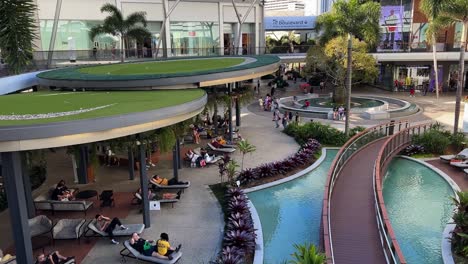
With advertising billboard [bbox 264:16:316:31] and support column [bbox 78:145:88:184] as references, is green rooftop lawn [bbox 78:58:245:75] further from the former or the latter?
advertising billboard [bbox 264:16:316:31]

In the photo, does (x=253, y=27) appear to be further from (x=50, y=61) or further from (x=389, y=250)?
(x=389, y=250)

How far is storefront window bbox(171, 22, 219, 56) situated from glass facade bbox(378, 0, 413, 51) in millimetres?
19018

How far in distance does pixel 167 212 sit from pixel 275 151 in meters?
9.30

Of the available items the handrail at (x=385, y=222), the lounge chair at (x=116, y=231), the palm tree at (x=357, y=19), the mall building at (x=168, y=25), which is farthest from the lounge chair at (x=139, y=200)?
the palm tree at (x=357, y=19)

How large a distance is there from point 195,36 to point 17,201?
135 feet

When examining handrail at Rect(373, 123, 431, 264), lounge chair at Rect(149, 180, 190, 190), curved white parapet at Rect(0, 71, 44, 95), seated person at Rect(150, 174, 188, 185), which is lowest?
lounge chair at Rect(149, 180, 190, 190)

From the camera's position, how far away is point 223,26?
169ft

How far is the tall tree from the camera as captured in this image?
16953mm

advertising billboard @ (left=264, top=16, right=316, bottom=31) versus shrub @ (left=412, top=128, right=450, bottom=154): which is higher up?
advertising billboard @ (left=264, top=16, right=316, bottom=31)

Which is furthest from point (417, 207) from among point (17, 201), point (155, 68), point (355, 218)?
point (155, 68)

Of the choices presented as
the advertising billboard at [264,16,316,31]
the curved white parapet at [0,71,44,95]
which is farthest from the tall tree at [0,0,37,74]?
the advertising billboard at [264,16,316,31]

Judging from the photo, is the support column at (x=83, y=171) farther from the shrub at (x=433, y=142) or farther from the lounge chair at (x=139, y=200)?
the shrub at (x=433, y=142)

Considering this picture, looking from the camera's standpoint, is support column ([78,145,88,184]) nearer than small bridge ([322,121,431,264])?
No

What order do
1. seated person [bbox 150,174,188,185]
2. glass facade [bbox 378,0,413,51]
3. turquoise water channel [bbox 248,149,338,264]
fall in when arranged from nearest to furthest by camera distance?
1. turquoise water channel [bbox 248,149,338,264]
2. seated person [bbox 150,174,188,185]
3. glass facade [bbox 378,0,413,51]
